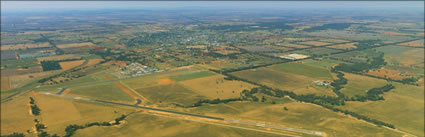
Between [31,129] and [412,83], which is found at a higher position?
[412,83]

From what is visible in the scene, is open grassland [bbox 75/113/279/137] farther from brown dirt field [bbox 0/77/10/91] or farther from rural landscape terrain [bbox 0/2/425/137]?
brown dirt field [bbox 0/77/10/91]

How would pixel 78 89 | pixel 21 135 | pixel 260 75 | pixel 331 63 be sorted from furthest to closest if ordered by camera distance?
pixel 331 63 → pixel 260 75 → pixel 78 89 → pixel 21 135

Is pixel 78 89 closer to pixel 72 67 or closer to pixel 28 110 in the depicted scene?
pixel 28 110

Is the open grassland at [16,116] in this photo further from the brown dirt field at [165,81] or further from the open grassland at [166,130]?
the brown dirt field at [165,81]

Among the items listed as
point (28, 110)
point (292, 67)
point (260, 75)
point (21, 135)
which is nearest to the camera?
point (21, 135)

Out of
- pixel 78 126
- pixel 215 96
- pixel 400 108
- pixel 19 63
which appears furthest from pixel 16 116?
pixel 400 108

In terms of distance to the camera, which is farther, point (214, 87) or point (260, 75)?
point (260, 75)

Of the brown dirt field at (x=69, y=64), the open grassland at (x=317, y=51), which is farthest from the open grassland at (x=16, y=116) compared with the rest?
the open grassland at (x=317, y=51)

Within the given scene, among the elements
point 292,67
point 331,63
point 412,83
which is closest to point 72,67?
point 292,67
